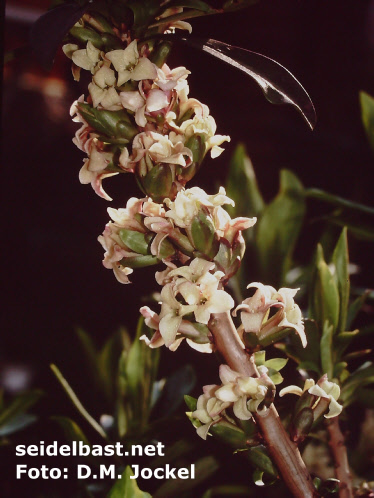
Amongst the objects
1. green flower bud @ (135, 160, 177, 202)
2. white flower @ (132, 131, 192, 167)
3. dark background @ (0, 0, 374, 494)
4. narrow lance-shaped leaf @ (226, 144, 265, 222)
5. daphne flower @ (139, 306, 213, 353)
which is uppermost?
dark background @ (0, 0, 374, 494)

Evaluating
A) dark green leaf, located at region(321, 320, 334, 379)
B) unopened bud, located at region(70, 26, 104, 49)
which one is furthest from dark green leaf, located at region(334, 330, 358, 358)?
unopened bud, located at region(70, 26, 104, 49)

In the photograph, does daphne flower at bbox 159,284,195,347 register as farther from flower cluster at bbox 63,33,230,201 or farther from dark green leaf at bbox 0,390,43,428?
dark green leaf at bbox 0,390,43,428

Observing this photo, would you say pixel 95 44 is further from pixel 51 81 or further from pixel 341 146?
pixel 51 81

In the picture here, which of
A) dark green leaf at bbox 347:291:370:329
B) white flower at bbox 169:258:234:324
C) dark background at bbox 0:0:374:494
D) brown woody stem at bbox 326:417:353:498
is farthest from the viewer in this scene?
dark background at bbox 0:0:374:494

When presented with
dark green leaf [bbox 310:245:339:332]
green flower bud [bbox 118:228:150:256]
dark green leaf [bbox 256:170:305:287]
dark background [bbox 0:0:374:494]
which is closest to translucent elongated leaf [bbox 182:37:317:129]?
green flower bud [bbox 118:228:150:256]

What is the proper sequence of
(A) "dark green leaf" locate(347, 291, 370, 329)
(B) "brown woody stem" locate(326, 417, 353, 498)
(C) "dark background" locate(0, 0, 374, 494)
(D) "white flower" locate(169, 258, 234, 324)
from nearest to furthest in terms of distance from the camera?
(D) "white flower" locate(169, 258, 234, 324), (B) "brown woody stem" locate(326, 417, 353, 498), (A) "dark green leaf" locate(347, 291, 370, 329), (C) "dark background" locate(0, 0, 374, 494)

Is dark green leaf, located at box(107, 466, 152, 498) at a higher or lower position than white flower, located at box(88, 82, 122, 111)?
lower

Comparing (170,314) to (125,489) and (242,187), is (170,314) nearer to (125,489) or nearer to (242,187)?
(125,489)

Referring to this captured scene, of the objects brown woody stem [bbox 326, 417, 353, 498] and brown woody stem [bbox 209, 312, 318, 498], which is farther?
brown woody stem [bbox 326, 417, 353, 498]
